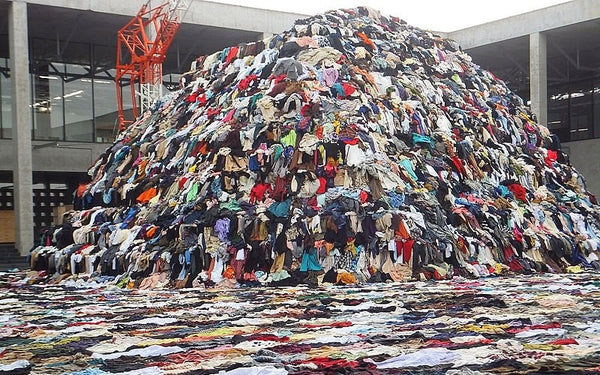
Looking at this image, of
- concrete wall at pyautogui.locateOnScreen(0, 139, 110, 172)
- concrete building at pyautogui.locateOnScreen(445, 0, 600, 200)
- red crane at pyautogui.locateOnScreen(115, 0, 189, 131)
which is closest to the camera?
red crane at pyautogui.locateOnScreen(115, 0, 189, 131)

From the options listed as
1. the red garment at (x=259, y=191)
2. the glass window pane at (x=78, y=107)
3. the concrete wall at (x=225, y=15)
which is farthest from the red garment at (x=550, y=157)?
the glass window pane at (x=78, y=107)

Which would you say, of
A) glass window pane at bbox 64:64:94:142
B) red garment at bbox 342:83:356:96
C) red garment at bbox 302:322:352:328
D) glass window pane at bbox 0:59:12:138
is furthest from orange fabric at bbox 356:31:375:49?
glass window pane at bbox 0:59:12:138

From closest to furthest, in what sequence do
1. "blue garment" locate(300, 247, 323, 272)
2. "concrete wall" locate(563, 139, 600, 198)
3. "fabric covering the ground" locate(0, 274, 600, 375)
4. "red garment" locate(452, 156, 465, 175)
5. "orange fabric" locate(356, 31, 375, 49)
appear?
"fabric covering the ground" locate(0, 274, 600, 375)
"blue garment" locate(300, 247, 323, 272)
"red garment" locate(452, 156, 465, 175)
"orange fabric" locate(356, 31, 375, 49)
"concrete wall" locate(563, 139, 600, 198)

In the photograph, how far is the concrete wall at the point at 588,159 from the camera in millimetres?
29234

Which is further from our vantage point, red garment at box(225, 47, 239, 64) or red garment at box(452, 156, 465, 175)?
red garment at box(225, 47, 239, 64)

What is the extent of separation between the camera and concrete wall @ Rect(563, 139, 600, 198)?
29.2m

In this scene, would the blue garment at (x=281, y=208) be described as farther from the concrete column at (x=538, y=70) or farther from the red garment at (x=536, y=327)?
the concrete column at (x=538, y=70)

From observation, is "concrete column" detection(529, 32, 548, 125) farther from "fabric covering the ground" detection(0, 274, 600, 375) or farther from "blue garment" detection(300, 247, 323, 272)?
"blue garment" detection(300, 247, 323, 272)

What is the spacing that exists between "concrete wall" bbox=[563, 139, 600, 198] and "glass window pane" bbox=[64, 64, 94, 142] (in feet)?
65.9

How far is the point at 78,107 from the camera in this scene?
96.2ft

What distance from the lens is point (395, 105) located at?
16641 millimetres

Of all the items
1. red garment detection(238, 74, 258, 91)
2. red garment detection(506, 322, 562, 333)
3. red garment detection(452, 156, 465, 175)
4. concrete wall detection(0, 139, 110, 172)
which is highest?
red garment detection(238, 74, 258, 91)

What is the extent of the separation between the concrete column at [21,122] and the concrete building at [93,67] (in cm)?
3

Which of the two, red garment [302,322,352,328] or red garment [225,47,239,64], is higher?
red garment [225,47,239,64]
